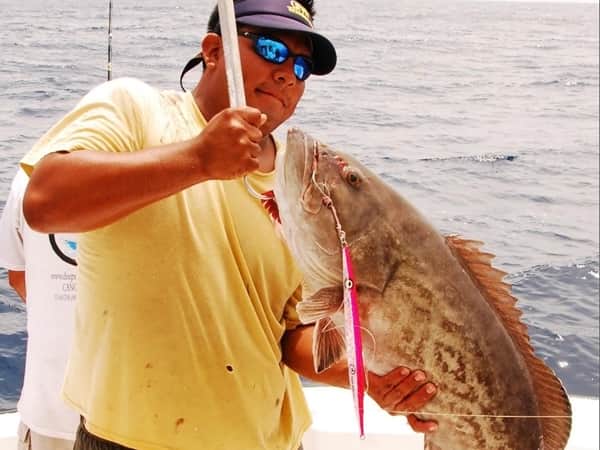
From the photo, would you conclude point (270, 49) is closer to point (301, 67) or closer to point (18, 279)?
point (301, 67)

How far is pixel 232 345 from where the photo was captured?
204 cm

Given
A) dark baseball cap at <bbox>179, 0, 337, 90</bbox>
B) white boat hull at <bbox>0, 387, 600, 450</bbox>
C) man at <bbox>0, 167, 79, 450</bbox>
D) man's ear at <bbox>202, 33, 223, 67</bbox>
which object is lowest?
white boat hull at <bbox>0, 387, 600, 450</bbox>

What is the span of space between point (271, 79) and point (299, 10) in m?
0.24

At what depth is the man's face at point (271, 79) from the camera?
209 cm

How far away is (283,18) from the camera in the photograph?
211 centimetres

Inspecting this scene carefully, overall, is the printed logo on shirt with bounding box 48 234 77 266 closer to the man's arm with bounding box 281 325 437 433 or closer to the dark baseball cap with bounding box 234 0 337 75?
the man's arm with bounding box 281 325 437 433

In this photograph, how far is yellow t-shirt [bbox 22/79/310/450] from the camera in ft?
6.30

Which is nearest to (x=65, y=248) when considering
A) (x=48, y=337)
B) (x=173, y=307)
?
(x=48, y=337)

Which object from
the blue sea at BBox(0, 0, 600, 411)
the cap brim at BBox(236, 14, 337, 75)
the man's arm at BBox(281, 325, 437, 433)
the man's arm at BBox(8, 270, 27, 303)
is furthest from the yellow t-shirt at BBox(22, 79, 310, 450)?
the blue sea at BBox(0, 0, 600, 411)

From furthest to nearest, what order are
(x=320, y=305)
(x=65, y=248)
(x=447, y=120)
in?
1. (x=447, y=120)
2. (x=65, y=248)
3. (x=320, y=305)

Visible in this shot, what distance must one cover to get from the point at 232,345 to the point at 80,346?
411 millimetres

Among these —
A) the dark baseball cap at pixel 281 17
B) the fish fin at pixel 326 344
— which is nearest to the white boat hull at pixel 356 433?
A: the fish fin at pixel 326 344

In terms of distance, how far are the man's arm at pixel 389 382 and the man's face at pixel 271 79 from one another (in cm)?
63

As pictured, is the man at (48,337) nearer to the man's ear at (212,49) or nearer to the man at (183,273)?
the man at (183,273)
